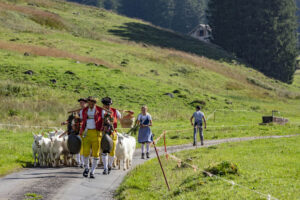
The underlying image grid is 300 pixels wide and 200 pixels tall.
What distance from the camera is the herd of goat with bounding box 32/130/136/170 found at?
55.7ft

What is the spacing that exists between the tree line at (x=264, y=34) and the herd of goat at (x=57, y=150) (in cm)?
7438

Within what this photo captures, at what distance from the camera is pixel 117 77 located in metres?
47.8

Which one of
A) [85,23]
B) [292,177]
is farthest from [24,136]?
[85,23]

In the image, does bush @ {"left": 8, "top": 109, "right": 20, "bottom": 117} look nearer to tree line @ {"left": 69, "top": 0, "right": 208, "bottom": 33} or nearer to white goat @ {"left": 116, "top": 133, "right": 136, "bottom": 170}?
white goat @ {"left": 116, "top": 133, "right": 136, "bottom": 170}

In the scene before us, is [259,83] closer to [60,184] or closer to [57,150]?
[57,150]

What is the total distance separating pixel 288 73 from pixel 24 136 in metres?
72.3

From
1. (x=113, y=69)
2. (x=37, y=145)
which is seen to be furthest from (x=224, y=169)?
(x=113, y=69)

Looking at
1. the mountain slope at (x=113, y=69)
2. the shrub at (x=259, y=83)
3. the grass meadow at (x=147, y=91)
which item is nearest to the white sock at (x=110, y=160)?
the grass meadow at (x=147, y=91)

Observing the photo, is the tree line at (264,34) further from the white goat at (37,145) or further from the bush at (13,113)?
the white goat at (37,145)

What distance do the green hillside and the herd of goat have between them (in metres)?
1.09

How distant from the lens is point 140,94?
1718 inches

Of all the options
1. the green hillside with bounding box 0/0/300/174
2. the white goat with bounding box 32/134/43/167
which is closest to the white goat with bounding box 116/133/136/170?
the white goat with bounding box 32/134/43/167

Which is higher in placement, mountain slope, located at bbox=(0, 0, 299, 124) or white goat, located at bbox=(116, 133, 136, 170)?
mountain slope, located at bbox=(0, 0, 299, 124)

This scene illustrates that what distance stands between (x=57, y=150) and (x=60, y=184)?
3813 millimetres
